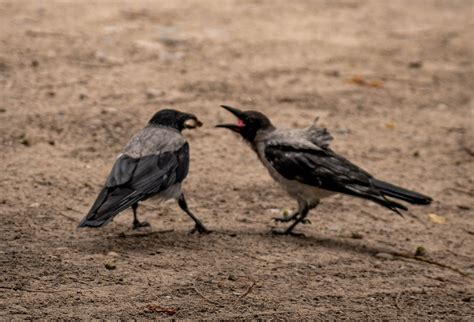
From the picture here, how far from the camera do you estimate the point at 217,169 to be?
7527mm

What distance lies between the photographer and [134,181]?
5.72 meters

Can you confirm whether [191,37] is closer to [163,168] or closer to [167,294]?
[163,168]

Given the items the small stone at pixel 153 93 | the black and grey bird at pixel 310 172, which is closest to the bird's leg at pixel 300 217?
the black and grey bird at pixel 310 172

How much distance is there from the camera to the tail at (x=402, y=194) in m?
6.29

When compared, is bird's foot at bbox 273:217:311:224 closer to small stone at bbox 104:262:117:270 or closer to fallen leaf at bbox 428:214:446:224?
fallen leaf at bbox 428:214:446:224

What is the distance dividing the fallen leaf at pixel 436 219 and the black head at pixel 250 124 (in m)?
1.45

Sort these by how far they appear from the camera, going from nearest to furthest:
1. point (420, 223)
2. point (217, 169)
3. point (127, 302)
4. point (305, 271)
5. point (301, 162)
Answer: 1. point (127, 302)
2. point (305, 271)
3. point (301, 162)
4. point (420, 223)
5. point (217, 169)

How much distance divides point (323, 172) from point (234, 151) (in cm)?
169

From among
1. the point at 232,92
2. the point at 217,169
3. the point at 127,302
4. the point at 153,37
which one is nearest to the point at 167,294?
the point at 127,302

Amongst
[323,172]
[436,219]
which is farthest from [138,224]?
[436,219]

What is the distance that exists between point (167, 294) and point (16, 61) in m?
4.90

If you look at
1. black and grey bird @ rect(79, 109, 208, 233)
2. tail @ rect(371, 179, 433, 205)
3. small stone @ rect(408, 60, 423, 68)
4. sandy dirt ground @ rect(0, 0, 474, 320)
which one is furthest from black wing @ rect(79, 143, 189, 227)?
small stone @ rect(408, 60, 423, 68)

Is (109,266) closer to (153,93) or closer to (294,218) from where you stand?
(294,218)

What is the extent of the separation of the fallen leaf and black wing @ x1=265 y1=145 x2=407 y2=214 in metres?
0.73
